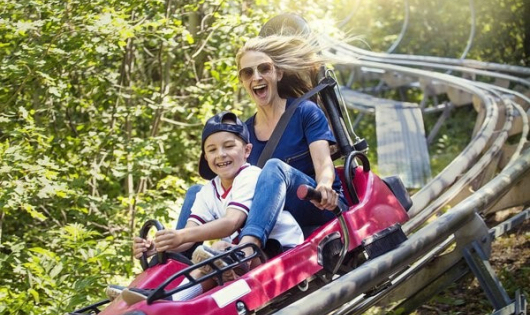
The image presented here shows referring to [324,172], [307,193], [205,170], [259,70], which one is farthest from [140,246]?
[259,70]

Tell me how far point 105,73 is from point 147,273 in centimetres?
353

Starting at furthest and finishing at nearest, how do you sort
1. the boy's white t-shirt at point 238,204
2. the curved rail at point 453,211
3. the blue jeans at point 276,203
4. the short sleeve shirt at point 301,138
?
the short sleeve shirt at point 301,138 → the boy's white t-shirt at point 238,204 → the blue jeans at point 276,203 → the curved rail at point 453,211

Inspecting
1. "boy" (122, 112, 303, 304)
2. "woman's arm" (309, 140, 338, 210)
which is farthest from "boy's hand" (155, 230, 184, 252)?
"woman's arm" (309, 140, 338, 210)

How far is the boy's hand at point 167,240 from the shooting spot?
131 inches

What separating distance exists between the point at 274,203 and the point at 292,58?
1.09 metres

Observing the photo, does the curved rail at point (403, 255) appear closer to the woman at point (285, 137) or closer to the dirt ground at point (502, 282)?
the woman at point (285, 137)

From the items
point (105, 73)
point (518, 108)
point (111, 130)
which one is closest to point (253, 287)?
point (111, 130)

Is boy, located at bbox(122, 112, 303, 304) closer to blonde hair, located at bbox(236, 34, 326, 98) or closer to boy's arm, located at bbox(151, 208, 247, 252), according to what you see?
boy's arm, located at bbox(151, 208, 247, 252)

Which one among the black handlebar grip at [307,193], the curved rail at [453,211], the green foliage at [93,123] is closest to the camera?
the curved rail at [453,211]

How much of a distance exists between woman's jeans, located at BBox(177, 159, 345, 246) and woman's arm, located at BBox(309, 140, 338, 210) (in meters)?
0.07

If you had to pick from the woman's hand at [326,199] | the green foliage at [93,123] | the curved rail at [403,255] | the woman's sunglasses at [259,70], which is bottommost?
the curved rail at [403,255]

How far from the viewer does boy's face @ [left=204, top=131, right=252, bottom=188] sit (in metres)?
3.64

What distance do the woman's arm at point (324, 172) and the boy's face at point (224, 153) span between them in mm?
378

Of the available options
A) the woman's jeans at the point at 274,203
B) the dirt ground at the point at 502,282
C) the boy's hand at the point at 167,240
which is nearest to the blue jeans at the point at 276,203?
the woman's jeans at the point at 274,203
